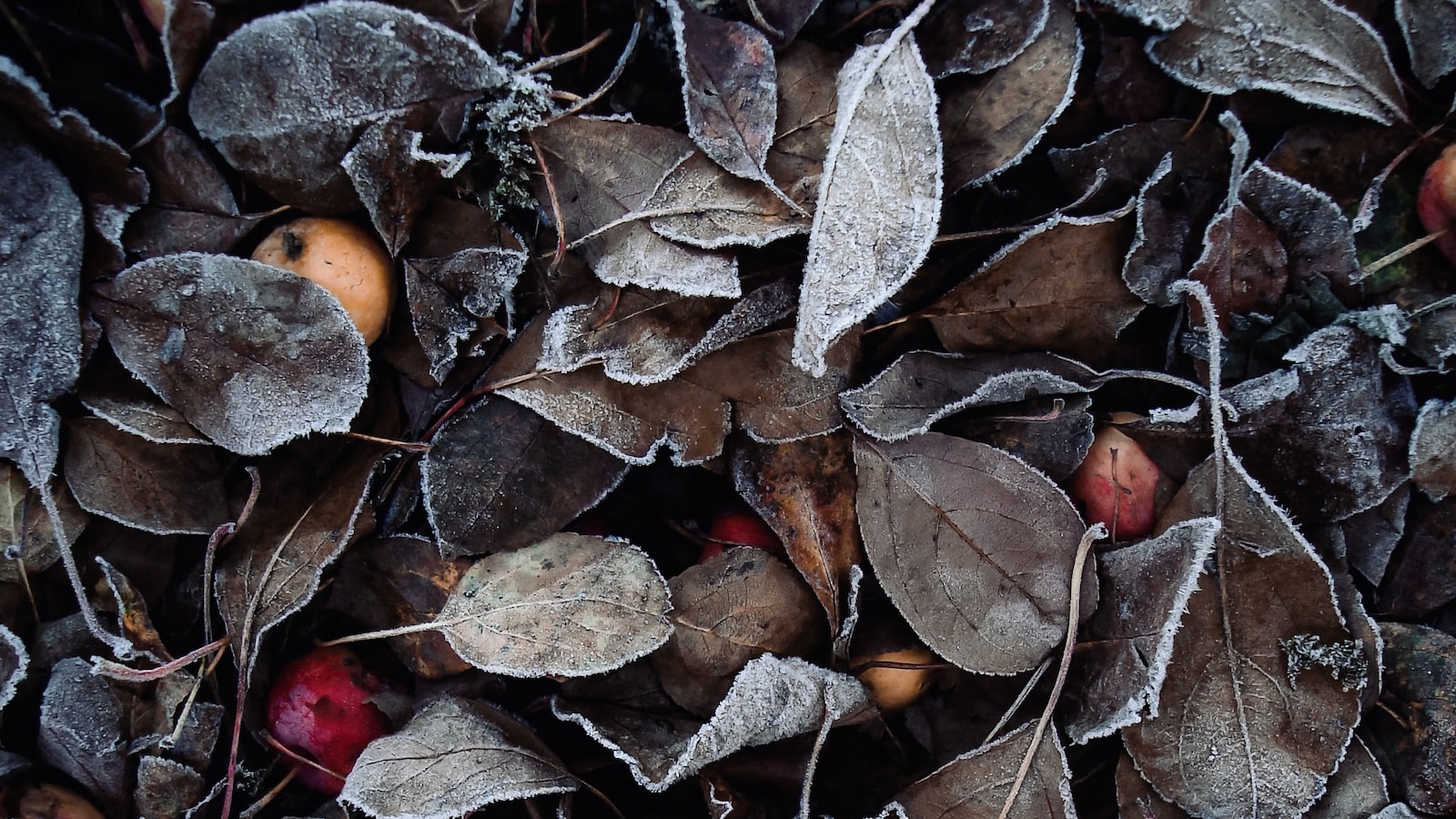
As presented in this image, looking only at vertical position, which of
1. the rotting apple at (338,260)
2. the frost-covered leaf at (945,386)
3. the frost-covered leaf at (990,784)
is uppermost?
the rotting apple at (338,260)

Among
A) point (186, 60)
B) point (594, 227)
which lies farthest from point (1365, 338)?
point (186, 60)

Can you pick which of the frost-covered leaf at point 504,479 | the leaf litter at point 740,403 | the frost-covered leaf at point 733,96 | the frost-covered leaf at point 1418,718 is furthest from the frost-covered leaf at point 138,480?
the frost-covered leaf at point 1418,718

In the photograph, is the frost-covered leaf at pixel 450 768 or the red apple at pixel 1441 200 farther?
the red apple at pixel 1441 200

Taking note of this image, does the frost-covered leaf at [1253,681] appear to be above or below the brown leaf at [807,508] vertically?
below

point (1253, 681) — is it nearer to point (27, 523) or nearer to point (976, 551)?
point (976, 551)

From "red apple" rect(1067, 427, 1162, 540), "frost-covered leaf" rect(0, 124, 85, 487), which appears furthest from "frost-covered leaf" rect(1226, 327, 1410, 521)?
"frost-covered leaf" rect(0, 124, 85, 487)

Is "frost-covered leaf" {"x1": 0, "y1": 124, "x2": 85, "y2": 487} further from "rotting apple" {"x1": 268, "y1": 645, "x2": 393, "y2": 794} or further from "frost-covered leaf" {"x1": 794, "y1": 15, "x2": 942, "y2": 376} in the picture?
"frost-covered leaf" {"x1": 794, "y1": 15, "x2": 942, "y2": 376}

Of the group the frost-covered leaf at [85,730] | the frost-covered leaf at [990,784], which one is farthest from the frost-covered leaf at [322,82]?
the frost-covered leaf at [990,784]

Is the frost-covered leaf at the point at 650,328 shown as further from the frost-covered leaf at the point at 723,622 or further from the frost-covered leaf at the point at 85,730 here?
the frost-covered leaf at the point at 85,730
